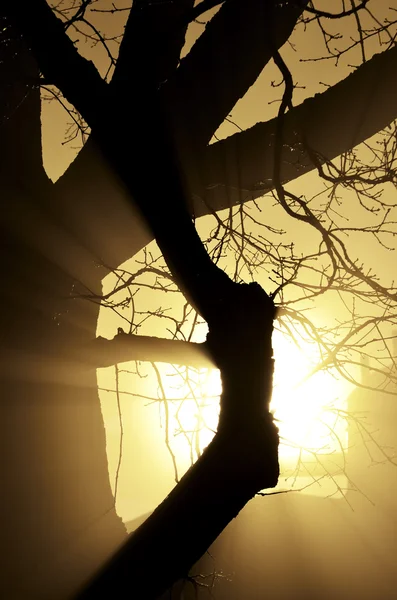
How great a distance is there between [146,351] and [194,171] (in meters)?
1.02

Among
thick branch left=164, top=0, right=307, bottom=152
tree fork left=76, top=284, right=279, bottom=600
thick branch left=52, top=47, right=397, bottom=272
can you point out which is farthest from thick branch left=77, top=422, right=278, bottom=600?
thick branch left=164, top=0, right=307, bottom=152

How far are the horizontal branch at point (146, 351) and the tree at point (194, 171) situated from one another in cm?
4

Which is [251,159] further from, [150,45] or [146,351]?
[146,351]

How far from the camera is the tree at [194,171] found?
5.31 ft

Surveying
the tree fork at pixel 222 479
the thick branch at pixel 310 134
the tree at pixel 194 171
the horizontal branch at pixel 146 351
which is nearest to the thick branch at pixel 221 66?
the tree at pixel 194 171

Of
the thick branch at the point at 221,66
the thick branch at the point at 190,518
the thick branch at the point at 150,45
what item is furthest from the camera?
the thick branch at the point at 221,66

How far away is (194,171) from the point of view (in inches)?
105

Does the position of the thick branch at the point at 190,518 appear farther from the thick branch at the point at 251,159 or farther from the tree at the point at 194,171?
the thick branch at the point at 251,159

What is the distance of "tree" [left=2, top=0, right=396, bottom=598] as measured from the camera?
1618 millimetres

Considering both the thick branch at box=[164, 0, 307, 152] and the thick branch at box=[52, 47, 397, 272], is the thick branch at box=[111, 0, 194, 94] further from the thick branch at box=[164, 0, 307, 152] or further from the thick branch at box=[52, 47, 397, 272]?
the thick branch at box=[52, 47, 397, 272]

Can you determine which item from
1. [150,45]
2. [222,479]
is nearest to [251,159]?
[150,45]

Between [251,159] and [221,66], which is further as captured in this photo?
[251,159]

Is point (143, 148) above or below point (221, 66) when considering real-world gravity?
below

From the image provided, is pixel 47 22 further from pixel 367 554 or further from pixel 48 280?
pixel 367 554
